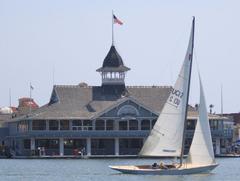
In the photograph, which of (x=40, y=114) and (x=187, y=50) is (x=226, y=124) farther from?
(x=187, y=50)

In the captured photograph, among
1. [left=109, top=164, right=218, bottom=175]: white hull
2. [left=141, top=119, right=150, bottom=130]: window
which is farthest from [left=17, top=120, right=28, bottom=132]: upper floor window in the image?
[left=109, top=164, right=218, bottom=175]: white hull

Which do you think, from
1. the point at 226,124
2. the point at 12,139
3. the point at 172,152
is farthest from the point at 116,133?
the point at 172,152

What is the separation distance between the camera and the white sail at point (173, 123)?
7050 centimetres

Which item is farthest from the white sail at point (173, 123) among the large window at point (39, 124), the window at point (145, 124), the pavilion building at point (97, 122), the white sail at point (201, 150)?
the window at point (145, 124)

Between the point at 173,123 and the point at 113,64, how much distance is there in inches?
2147

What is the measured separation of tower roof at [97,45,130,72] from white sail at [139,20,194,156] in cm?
5377

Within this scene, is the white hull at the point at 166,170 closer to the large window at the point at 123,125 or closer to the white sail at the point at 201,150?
the white sail at the point at 201,150

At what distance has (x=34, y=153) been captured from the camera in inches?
4646

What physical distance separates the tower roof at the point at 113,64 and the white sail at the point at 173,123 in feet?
176

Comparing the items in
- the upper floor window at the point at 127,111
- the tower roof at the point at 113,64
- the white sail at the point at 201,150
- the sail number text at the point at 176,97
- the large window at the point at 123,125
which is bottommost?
the white sail at the point at 201,150

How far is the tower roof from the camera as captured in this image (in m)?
125

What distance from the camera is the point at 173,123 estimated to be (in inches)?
2795

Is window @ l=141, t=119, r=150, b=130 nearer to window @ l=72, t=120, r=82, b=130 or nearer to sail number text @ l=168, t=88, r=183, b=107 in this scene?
window @ l=72, t=120, r=82, b=130

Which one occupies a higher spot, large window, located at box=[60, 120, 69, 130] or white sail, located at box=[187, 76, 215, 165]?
large window, located at box=[60, 120, 69, 130]
